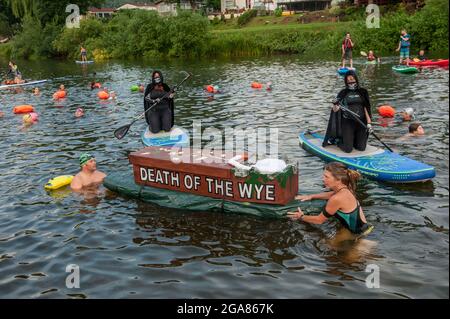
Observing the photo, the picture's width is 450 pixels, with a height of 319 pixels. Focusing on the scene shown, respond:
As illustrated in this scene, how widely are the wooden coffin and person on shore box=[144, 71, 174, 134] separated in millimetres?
4006

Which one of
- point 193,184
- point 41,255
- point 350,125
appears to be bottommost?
point 41,255

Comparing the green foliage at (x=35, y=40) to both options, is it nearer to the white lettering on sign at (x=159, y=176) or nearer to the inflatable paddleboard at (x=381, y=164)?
the white lettering on sign at (x=159, y=176)

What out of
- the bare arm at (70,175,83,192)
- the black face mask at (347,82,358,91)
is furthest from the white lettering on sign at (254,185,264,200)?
the bare arm at (70,175,83,192)

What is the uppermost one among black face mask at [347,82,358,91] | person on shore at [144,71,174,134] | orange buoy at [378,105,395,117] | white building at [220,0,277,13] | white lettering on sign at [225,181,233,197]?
white building at [220,0,277,13]

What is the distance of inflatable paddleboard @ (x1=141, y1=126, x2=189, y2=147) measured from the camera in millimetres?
13469

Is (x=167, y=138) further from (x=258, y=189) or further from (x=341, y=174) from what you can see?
(x=341, y=174)

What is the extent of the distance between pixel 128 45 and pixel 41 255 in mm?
48338

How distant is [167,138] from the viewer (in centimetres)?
1382

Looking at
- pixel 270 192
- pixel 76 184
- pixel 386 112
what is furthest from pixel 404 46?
pixel 76 184

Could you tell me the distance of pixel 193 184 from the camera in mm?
9453

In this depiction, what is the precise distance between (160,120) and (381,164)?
685cm

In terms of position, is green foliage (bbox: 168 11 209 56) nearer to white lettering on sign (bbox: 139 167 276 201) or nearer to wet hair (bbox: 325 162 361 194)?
white lettering on sign (bbox: 139 167 276 201)

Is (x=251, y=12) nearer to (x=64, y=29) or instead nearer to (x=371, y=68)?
(x=64, y=29)
